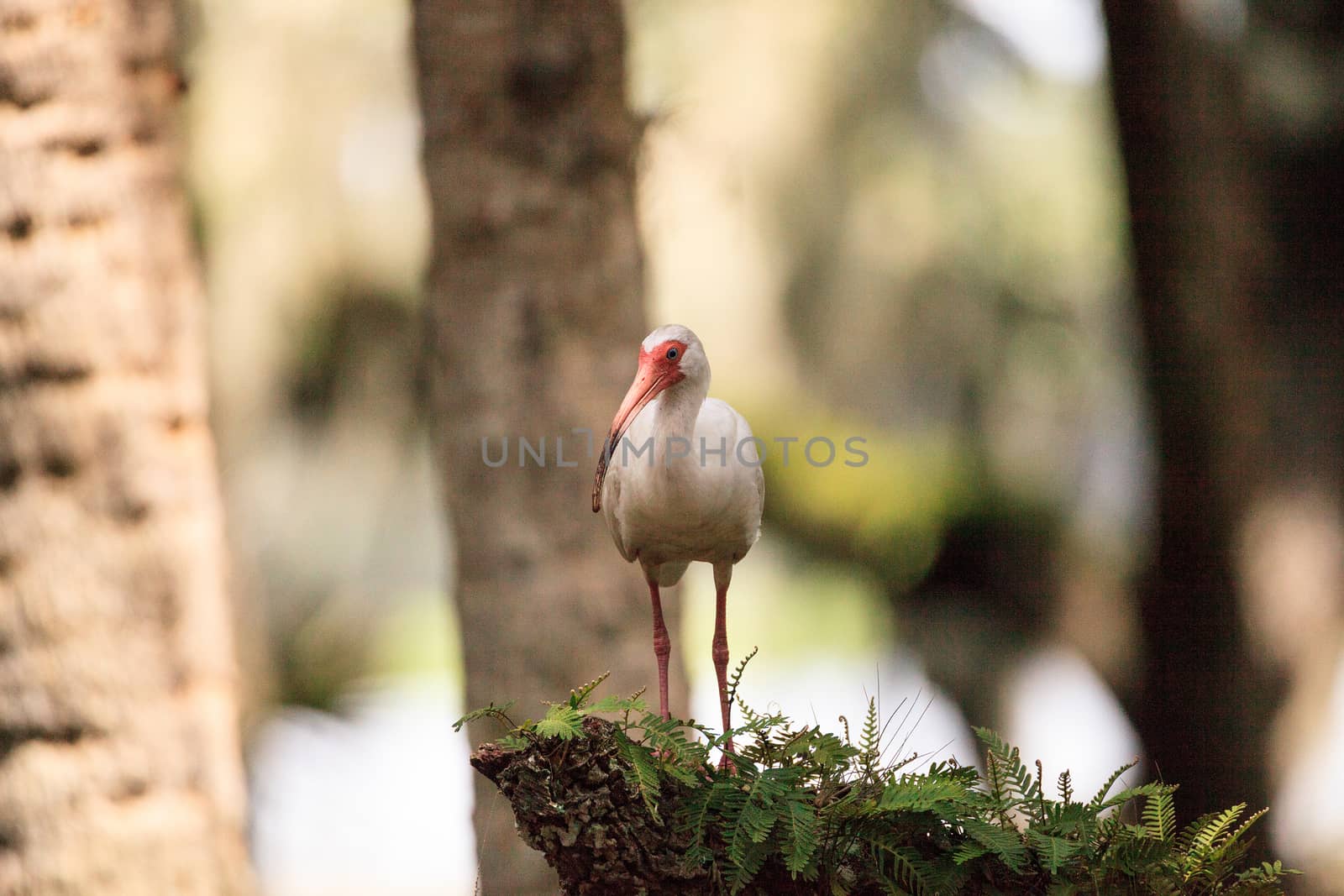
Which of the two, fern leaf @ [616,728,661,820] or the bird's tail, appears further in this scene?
the bird's tail

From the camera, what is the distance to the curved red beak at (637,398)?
2.36m

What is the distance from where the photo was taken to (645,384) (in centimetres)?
238

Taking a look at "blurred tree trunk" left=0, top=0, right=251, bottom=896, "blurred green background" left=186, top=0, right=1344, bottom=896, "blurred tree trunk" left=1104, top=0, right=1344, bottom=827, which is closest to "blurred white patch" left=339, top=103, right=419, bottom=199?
"blurred green background" left=186, top=0, right=1344, bottom=896

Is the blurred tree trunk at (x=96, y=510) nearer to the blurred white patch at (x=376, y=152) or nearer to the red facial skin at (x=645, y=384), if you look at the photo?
the red facial skin at (x=645, y=384)

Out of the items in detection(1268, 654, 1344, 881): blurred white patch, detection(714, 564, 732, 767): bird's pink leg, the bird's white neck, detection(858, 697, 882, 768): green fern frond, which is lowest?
detection(1268, 654, 1344, 881): blurred white patch

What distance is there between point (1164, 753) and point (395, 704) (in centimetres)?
571

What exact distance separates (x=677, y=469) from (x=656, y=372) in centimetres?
22

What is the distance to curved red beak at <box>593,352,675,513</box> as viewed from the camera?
236cm

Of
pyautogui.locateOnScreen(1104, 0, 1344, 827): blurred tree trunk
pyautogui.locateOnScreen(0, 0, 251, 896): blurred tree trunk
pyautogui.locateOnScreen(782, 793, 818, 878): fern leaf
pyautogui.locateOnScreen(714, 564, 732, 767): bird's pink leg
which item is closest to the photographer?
pyautogui.locateOnScreen(782, 793, 818, 878): fern leaf

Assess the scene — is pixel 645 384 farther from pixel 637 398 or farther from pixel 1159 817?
pixel 1159 817

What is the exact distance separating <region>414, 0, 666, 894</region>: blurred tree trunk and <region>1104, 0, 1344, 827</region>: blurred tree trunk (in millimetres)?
2467

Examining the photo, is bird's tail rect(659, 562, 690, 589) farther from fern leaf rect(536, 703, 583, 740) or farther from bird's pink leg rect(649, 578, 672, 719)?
fern leaf rect(536, 703, 583, 740)

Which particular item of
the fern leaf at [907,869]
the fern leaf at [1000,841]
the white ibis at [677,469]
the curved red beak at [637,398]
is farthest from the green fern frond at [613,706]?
the fern leaf at [1000,841]

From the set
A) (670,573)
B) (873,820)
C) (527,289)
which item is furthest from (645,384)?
(527,289)
